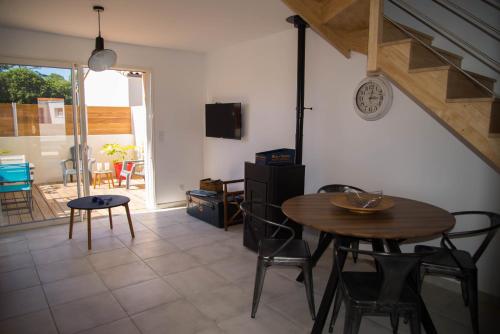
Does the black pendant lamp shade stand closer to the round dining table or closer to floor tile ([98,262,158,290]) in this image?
floor tile ([98,262,158,290])

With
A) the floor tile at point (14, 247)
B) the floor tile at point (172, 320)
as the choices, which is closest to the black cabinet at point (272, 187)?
the floor tile at point (172, 320)

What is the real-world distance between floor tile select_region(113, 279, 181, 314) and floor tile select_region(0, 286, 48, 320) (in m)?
0.56

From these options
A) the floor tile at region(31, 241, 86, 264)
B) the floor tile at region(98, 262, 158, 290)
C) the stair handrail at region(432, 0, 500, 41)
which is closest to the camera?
the stair handrail at region(432, 0, 500, 41)

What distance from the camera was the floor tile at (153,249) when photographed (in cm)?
362

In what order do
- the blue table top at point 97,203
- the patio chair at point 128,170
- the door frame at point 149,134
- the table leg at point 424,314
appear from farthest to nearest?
the patio chair at point 128,170 → the door frame at point 149,134 → the blue table top at point 97,203 → the table leg at point 424,314

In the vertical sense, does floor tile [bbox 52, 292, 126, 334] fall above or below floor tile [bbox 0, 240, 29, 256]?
below

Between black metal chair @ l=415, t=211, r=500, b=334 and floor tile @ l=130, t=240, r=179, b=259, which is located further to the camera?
floor tile @ l=130, t=240, r=179, b=259

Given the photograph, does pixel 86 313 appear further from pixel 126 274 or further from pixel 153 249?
pixel 153 249

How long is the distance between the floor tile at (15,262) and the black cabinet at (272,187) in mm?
2217

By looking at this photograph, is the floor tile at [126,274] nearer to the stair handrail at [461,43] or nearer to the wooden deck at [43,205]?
the wooden deck at [43,205]

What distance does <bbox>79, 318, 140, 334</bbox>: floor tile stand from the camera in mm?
2291

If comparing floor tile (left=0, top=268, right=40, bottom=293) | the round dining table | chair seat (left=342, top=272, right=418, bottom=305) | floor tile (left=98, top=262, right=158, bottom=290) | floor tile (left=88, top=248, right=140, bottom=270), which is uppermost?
the round dining table

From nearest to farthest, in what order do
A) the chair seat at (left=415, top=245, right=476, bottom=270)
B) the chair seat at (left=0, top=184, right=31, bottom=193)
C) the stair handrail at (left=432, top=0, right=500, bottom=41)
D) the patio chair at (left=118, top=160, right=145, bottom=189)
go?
the chair seat at (left=415, top=245, right=476, bottom=270)
the stair handrail at (left=432, top=0, right=500, bottom=41)
the chair seat at (left=0, top=184, right=31, bottom=193)
the patio chair at (left=118, top=160, right=145, bottom=189)

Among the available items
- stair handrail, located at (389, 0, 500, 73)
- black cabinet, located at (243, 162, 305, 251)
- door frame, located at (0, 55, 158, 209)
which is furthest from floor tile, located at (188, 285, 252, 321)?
door frame, located at (0, 55, 158, 209)
